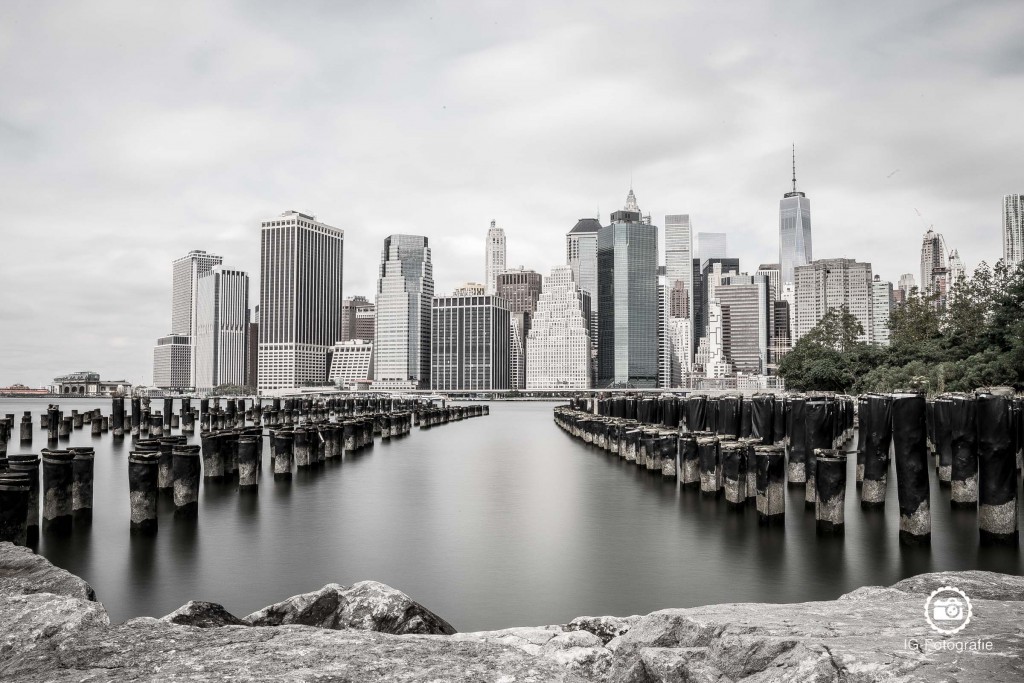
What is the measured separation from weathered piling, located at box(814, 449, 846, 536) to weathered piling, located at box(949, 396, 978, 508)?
2.94 meters

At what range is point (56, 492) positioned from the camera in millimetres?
16953

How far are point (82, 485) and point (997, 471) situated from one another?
2203cm

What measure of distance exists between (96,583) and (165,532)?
441cm

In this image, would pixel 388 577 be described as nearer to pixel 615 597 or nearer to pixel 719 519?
pixel 615 597

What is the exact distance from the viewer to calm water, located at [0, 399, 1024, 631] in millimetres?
12125

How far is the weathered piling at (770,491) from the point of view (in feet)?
54.4

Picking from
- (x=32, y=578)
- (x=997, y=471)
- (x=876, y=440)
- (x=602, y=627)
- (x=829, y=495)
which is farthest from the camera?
(x=876, y=440)

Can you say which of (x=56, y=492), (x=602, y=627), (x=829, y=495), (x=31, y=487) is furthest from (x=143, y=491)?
(x=829, y=495)

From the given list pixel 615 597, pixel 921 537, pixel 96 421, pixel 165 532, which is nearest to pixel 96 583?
pixel 165 532

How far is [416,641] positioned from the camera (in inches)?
215

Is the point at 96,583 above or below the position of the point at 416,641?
below

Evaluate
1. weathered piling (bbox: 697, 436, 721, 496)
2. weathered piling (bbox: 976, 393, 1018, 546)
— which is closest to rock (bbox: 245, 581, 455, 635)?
weathered piling (bbox: 976, 393, 1018, 546)

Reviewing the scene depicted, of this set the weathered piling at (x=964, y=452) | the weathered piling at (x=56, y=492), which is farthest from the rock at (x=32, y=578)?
the weathered piling at (x=964, y=452)

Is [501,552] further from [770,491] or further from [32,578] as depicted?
[32,578]
